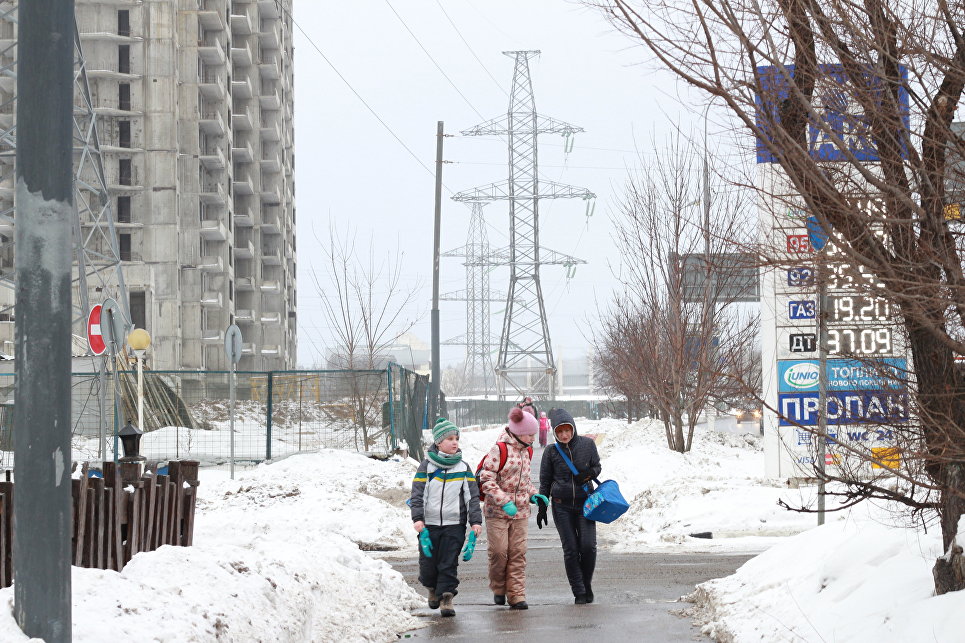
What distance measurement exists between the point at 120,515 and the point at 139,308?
59611 millimetres

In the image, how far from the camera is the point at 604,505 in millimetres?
10039

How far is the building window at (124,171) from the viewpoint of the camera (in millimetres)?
66812

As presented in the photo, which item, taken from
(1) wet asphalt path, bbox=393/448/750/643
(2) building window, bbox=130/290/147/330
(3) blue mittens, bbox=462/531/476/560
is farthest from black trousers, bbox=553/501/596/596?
(2) building window, bbox=130/290/147/330

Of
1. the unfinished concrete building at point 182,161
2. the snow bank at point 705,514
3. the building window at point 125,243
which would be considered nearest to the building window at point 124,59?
the unfinished concrete building at point 182,161

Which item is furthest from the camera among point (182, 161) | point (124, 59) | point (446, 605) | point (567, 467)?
point (182, 161)

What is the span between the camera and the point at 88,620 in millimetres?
5637

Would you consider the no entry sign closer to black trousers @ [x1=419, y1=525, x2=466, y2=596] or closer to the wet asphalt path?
the wet asphalt path

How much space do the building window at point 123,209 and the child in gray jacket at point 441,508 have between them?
6076 centimetres

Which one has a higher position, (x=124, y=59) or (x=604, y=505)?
(x=124, y=59)

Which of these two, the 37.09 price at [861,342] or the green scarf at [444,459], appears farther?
the green scarf at [444,459]

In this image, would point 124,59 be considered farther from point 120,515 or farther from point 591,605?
point 120,515

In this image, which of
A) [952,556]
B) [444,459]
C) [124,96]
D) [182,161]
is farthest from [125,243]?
[952,556]

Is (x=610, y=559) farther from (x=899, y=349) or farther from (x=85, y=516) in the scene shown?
(x=85, y=516)

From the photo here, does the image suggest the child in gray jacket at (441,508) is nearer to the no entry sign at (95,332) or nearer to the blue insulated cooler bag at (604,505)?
the blue insulated cooler bag at (604,505)
